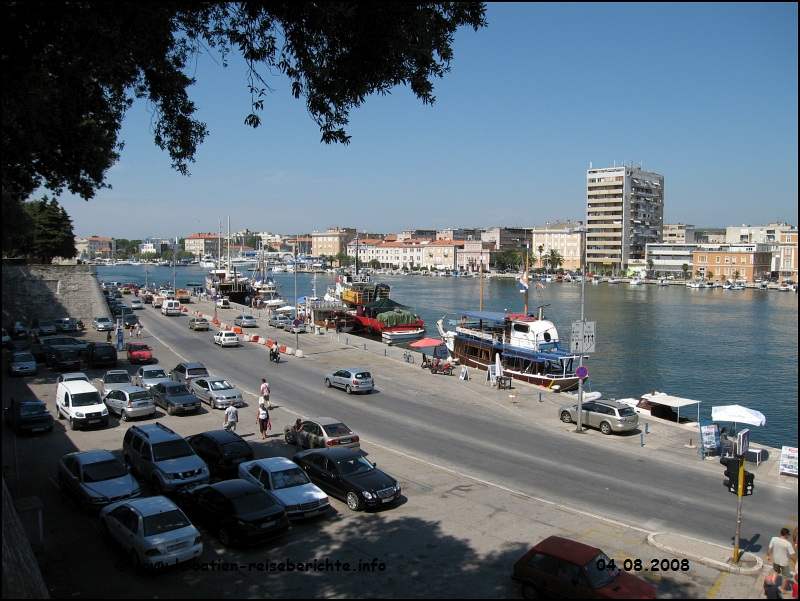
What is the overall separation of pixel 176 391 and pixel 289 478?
11.5 metres

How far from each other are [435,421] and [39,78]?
1591 cm

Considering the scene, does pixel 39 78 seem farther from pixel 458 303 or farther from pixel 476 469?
pixel 458 303

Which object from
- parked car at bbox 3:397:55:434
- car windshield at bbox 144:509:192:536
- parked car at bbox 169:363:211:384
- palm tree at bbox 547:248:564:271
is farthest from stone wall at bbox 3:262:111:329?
palm tree at bbox 547:248:564:271

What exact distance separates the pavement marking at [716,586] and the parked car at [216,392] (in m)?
17.6

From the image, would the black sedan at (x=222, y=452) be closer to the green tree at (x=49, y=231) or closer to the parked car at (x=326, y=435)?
the parked car at (x=326, y=435)

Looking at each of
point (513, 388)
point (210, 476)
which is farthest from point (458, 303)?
point (210, 476)

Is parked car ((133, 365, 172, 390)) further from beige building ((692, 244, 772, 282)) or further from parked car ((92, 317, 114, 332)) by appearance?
beige building ((692, 244, 772, 282))

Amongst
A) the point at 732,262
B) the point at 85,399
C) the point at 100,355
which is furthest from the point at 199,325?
the point at 732,262

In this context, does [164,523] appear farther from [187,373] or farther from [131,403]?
[187,373]

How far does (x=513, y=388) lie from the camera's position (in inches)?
1106

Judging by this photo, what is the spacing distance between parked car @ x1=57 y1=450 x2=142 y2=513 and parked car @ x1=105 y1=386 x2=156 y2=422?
23.3 ft

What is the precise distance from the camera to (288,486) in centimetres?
1315

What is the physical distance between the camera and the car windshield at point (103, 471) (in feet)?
43.5

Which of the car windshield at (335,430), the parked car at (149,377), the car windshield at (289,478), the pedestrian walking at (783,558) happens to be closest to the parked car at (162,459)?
the car windshield at (289,478)
